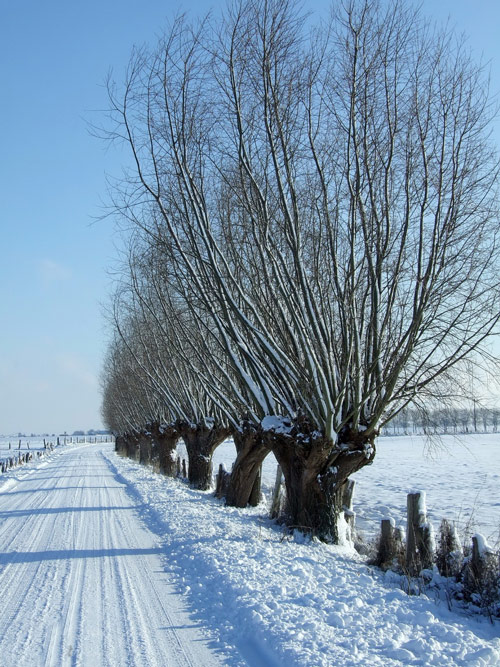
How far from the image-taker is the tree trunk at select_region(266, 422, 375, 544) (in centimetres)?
856

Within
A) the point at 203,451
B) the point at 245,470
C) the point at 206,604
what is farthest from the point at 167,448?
the point at 206,604

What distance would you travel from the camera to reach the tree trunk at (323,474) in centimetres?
856

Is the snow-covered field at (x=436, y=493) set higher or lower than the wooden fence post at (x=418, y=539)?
lower

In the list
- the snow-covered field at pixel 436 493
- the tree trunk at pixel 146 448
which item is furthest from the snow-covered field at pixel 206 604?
the tree trunk at pixel 146 448

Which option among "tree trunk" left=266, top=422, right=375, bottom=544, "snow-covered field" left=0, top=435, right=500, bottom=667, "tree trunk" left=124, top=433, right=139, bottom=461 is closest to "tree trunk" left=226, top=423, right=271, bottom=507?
"snow-covered field" left=0, top=435, right=500, bottom=667

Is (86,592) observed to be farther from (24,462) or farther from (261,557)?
(24,462)

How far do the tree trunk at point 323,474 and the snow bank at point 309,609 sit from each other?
503 millimetres

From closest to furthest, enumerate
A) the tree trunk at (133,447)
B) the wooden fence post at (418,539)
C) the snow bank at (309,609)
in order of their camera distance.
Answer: the snow bank at (309,609), the wooden fence post at (418,539), the tree trunk at (133,447)

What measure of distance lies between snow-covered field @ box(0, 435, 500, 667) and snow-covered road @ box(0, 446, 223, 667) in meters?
0.02

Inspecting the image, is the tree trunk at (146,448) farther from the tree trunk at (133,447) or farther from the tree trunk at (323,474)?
the tree trunk at (323,474)

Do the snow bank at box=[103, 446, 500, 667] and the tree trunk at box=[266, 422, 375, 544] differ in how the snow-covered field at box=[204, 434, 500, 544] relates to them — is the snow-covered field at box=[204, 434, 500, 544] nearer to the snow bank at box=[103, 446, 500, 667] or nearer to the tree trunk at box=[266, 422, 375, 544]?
the tree trunk at box=[266, 422, 375, 544]

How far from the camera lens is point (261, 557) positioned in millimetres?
6781

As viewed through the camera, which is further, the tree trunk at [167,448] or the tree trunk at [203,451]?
the tree trunk at [167,448]

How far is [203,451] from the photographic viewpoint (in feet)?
61.1
